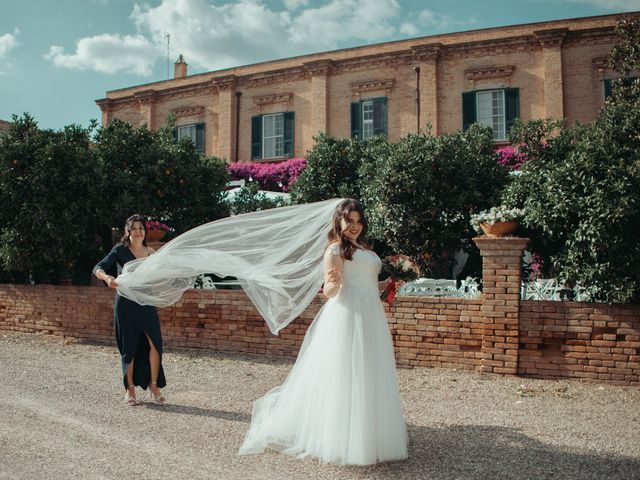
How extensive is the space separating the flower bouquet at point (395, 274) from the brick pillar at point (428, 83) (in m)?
12.2

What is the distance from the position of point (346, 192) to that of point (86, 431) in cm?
758

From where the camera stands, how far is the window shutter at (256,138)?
2580 cm

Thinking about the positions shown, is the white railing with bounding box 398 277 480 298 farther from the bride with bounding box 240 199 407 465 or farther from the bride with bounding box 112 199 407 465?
the bride with bounding box 240 199 407 465

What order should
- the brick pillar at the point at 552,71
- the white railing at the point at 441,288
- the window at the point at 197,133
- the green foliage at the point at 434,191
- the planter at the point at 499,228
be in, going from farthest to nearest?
the window at the point at 197,133, the brick pillar at the point at 552,71, the green foliage at the point at 434,191, the white railing at the point at 441,288, the planter at the point at 499,228

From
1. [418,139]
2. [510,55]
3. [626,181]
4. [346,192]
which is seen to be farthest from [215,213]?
[510,55]

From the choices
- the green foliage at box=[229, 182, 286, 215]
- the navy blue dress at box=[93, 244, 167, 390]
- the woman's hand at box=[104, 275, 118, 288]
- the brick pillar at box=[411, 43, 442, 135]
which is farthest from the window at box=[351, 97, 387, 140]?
the woman's hand at box=[104, 275, 118, 288]

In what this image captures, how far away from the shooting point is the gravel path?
4402 mm

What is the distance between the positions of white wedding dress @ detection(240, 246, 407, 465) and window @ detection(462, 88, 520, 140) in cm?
1842

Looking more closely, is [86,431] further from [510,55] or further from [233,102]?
[233,102]

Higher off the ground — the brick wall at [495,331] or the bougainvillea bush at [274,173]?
the bougainvillea bush at [274,173]

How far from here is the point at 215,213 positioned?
1305cm

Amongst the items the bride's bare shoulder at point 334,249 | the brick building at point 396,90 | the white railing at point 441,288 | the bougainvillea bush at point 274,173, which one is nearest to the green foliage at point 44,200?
the white railing at point 441,288

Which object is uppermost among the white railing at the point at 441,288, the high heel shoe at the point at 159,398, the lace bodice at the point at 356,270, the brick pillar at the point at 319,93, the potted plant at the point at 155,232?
the brick pillar at the point at 319,93

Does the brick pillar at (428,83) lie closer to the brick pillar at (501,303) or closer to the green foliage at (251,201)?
the green foliage at (251,201)
